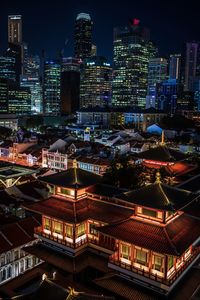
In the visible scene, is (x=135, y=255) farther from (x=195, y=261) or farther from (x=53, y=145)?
(x=53, y=145)

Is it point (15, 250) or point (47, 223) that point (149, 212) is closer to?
point (47, 223)

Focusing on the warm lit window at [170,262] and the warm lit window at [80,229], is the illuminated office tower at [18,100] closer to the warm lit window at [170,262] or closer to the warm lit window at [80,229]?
the warm lit window at [80,229]

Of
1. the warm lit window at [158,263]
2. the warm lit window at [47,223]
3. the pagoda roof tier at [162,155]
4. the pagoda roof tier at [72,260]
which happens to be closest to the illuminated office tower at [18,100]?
the pagoda roof tier at [162,155]

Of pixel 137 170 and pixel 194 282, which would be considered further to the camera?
pixel 137 170

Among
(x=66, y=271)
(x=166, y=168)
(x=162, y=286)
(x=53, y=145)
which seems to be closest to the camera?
(x=162, y=286)

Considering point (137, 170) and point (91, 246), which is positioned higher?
point (137, 170)

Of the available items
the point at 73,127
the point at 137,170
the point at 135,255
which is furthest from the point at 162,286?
the point at 73,127
